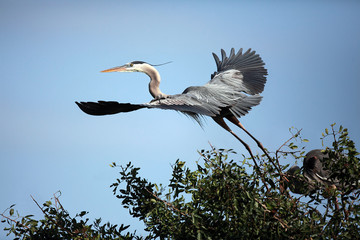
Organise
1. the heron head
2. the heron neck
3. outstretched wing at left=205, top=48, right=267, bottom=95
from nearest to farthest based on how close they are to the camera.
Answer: the heron neck
the heron head
outstretched wing at left=205, top=48, right=267, bottom=95

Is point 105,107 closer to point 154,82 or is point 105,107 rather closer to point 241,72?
point 154,82

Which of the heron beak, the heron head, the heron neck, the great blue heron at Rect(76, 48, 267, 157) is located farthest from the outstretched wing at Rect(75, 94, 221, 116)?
the heron beak

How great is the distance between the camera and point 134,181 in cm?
472

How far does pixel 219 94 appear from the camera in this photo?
235 inches

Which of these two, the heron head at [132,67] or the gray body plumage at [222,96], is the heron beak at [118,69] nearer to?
the heron head at [132,67]

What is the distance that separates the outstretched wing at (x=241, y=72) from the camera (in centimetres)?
682

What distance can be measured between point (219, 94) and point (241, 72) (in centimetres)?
152

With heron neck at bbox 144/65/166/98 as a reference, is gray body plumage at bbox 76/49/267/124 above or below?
below

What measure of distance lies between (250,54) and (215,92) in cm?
203

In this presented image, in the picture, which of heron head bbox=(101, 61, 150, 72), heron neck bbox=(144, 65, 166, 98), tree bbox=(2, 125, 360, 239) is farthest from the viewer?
heron head bbox=(101, 61, 150, 72)

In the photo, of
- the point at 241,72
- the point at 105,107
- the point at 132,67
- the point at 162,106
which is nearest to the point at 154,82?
the point at 132,67

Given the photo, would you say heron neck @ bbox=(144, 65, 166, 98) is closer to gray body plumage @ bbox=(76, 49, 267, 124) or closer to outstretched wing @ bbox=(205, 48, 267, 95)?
gray body plumage @ bbox=(76, 49, 267, 124)

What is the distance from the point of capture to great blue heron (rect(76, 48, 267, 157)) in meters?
4.80

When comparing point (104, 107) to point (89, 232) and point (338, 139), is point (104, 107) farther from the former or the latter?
point (338, 139)
